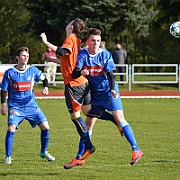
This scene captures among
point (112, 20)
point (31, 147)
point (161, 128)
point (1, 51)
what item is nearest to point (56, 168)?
point (31, 147)

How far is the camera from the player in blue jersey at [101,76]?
25.7 ft

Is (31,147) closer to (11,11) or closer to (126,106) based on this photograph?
(126,106)

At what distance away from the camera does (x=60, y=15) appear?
29188 millimetres

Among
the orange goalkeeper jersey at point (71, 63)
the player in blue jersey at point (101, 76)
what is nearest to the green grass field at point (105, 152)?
the player in blue jersey at point (101, 76)

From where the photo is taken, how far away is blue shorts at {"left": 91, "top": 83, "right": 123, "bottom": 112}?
7977 millimetres

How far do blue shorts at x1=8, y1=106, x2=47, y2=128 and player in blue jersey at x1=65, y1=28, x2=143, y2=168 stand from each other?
0.98 meters

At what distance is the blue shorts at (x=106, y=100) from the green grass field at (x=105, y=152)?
2.68 ft

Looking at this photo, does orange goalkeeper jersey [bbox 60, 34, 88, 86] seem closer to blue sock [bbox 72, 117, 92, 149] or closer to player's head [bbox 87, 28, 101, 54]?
player's head [bbox 87, 28, 101, 54]

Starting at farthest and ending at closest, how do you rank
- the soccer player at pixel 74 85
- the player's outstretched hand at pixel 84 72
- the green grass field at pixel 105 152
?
1. the soccer player at pixel 74 85
2. the player's outstretched hand at pixel 84 72
3. the green grass field at pixel 105 152

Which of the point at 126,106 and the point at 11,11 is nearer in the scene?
the point at 126,106

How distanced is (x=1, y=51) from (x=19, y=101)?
1087 inches

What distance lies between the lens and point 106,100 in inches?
316

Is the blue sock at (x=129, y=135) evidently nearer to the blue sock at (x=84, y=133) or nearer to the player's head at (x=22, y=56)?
the blue sock at (x=84, y=133)

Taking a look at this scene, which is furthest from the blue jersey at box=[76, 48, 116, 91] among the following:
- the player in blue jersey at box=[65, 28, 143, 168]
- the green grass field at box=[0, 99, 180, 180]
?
the green grass field at box=[0, 99, 180, 180]
